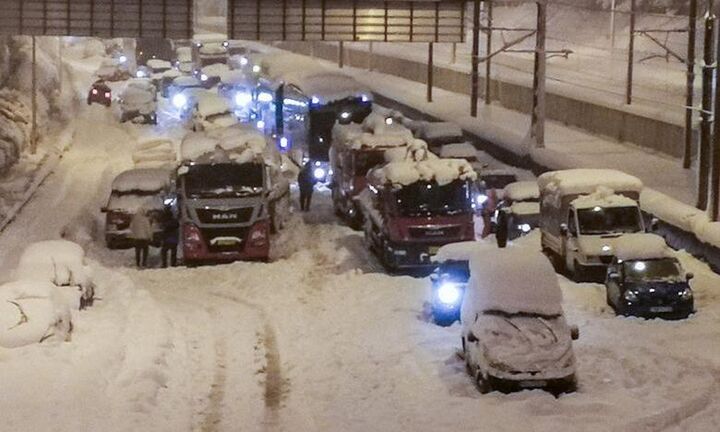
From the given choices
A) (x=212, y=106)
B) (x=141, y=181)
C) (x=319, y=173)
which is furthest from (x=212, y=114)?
(x=141, y=181)

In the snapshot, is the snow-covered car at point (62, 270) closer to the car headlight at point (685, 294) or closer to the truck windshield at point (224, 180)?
the truck windshield at point (224, 180)

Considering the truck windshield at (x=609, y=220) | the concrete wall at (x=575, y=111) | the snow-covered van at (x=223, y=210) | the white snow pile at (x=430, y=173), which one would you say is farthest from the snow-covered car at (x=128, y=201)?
the concrete wall at (x=575, y=111)

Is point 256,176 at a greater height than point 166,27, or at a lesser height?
lesser

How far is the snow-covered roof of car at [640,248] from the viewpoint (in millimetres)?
23969

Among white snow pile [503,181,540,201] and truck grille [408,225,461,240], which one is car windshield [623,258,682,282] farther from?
white snow pile [503,181,540,201]

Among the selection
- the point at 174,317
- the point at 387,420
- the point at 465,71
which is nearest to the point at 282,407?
the point at 387,420

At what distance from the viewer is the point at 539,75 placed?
41.0 m

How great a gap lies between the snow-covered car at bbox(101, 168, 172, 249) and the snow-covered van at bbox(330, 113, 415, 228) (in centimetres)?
516

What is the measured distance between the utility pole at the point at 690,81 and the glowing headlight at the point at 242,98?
25.0 meters

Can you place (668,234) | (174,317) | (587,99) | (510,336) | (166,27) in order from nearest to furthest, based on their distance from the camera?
(510,336), (174,317), (668,234), (166,27), (587,99)

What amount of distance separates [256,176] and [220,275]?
2660mm

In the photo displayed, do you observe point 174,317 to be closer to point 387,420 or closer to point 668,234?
point 387,420

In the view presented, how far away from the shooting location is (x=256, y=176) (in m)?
28.6

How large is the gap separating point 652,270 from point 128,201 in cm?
1407
